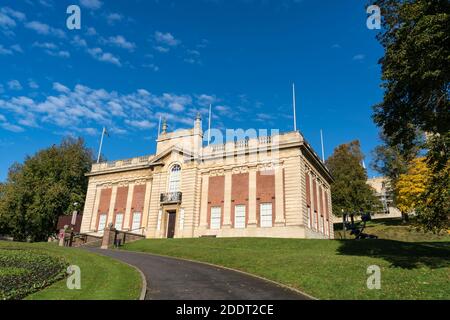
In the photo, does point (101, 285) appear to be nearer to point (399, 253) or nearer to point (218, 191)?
point (399, 253)

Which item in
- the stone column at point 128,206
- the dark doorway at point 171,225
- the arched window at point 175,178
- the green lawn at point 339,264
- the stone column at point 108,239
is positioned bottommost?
the green lawn at point 339,264

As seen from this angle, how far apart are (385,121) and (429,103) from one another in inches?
91.8

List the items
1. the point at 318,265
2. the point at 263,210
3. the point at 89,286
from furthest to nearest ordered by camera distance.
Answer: the point at 263,210 → the point at 318,265 → the point at 89,286

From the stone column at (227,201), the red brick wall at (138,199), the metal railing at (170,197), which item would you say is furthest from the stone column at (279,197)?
the red brick wall at (138,199)

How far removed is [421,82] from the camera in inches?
624

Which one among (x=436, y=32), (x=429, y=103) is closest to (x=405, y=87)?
(x=429, y=103)

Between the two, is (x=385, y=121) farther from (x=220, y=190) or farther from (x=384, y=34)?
(x=220, y=190)

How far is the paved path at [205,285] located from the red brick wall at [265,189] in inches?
650

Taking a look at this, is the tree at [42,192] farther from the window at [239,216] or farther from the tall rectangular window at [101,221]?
the window at [239,216]

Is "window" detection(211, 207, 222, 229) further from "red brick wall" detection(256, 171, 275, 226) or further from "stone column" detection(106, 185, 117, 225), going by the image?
"stone column" detection(106, 185, 117, 225)

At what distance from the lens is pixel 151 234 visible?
39.0m

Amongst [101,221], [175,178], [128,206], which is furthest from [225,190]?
[101,221]

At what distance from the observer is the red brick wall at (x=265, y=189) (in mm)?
34219

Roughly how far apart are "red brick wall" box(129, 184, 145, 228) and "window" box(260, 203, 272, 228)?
16192mm
